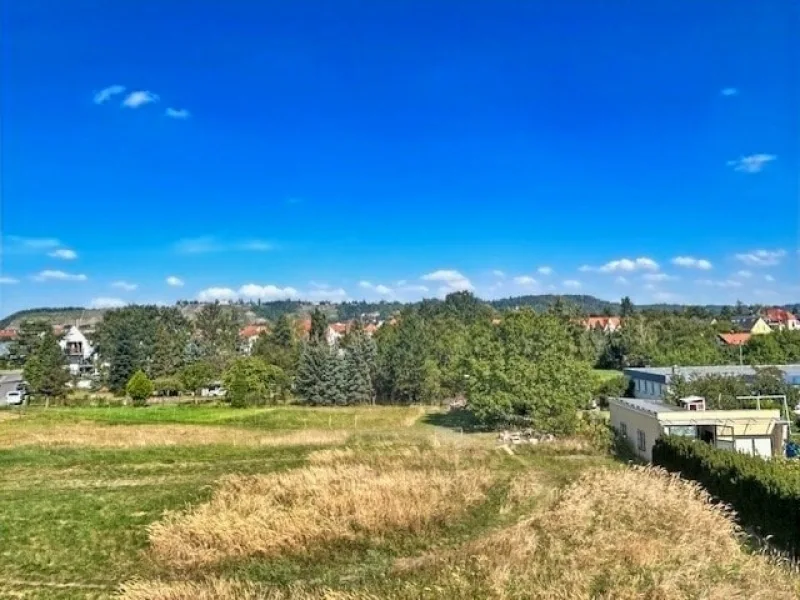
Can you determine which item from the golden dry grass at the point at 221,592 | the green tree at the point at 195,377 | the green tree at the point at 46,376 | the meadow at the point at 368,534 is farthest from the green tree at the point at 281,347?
the golden dry grass at the point at 221,592

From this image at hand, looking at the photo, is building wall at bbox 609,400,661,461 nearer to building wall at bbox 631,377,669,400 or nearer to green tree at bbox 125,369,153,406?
building wall at bbox 631,377,669,400

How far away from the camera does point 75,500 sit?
49.8 feet

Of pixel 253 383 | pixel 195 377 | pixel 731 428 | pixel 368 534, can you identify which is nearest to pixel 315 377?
pixel 253 383

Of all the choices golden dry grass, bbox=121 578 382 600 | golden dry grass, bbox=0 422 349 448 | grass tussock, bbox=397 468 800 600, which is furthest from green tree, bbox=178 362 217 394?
golden dry grass, bbox=121 578 382 600

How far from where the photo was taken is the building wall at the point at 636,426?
21.6 metres

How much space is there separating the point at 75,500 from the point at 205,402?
32.0 meters

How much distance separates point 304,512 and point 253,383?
33.8 m

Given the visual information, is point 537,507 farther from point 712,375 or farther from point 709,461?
point 712,375

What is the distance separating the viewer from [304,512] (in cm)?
1247

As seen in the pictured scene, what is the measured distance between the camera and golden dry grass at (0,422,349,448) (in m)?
25.7

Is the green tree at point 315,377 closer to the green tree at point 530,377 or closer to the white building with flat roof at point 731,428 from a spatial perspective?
the green tree at point 530,377

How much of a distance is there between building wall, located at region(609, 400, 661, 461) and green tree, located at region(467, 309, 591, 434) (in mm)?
1854

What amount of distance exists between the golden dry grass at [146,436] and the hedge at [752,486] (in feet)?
46.9

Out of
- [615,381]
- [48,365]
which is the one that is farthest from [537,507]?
[48,365]
